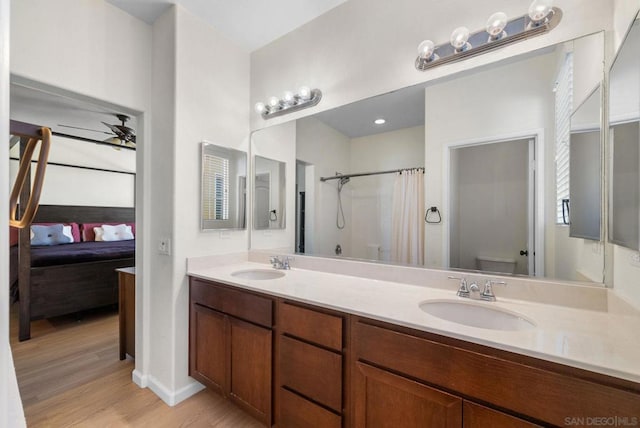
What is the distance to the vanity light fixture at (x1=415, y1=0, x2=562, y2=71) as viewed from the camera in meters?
1.21

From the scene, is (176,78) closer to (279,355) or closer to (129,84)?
(129,84)

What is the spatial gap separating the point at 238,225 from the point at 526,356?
6.59ft

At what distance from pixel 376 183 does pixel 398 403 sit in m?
1.23

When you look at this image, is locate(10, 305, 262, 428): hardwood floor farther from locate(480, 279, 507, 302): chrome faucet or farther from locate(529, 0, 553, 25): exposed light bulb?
locate(529, 0, 553, 25): exposed light bulb

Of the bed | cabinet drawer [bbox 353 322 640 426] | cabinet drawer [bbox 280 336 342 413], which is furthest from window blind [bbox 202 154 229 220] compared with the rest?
the bed

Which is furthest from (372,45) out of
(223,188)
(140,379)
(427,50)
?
(140,379)

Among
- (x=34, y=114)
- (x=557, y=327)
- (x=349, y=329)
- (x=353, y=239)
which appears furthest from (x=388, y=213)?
(x=34, y=114)

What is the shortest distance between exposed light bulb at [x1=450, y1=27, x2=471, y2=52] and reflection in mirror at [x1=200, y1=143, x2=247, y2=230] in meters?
1.69

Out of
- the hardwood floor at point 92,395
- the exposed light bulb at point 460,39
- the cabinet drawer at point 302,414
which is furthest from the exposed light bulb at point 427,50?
the hardwood floor at point 92,395

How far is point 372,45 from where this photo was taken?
172cm

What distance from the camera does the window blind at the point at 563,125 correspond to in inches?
48.3

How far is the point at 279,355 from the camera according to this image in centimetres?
140

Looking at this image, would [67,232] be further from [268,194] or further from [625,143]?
[625,143]

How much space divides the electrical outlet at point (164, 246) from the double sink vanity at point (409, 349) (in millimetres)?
176
